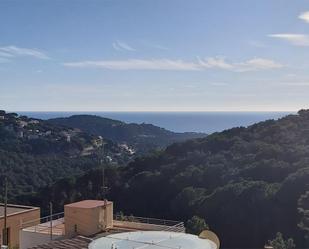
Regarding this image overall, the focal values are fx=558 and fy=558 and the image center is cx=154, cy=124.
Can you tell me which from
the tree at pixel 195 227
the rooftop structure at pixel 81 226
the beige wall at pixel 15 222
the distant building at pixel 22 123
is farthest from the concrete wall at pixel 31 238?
the distant building at pixel 22 123

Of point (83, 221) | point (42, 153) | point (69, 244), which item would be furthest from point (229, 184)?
point (42, 153)

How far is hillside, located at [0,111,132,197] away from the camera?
200 ft

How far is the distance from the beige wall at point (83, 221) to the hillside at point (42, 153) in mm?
35415

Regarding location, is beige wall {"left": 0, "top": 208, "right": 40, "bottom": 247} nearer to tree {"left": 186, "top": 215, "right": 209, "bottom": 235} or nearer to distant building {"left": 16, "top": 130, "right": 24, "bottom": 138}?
tree {"left": 186, "top": 215, "right": 209, "bottom": 235}

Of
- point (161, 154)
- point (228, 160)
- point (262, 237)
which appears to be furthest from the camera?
point (161, 154)

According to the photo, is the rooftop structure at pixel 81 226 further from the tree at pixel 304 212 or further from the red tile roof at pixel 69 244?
the tree at pixel 304 212

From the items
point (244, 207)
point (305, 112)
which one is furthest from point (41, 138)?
point (244, 207)

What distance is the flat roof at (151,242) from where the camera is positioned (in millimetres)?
13688

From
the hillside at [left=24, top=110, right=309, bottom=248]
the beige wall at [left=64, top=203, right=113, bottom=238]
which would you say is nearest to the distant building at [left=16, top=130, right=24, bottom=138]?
the hillside at [left=24, top=110, right=309, bottom=248]

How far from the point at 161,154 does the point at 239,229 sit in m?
19.0

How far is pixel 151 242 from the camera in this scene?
14352mm

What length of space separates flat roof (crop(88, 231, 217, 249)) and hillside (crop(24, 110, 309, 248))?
13.2 m

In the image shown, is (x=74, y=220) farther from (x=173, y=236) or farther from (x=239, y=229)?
(x=239, y=229)

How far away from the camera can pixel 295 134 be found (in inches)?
1789
